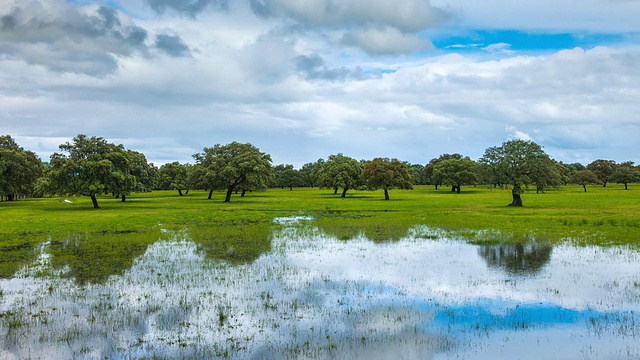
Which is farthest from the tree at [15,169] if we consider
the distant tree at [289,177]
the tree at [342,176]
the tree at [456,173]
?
the distant tree at [289,177]

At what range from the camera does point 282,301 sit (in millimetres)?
16391

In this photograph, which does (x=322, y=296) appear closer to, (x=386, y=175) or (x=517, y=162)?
(x=517, y=162)

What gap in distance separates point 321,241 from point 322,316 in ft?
56.4

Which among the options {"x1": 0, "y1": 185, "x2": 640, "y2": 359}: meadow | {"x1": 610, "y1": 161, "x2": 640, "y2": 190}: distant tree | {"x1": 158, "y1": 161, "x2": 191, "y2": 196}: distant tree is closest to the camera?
{"x1": 0, "y1": 185, "x2": 640, "y2": 359}: meadow

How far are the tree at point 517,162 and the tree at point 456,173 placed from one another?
58.5m

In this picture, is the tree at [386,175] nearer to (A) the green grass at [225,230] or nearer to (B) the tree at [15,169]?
(A) the green grass at [225,230]

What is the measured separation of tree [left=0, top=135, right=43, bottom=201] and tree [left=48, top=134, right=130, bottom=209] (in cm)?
1715

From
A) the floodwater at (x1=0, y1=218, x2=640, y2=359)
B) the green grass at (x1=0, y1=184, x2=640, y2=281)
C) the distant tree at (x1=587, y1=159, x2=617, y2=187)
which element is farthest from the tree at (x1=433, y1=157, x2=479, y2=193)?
the floodwater at (x1=0, y1=218, x2=640, y2=359)

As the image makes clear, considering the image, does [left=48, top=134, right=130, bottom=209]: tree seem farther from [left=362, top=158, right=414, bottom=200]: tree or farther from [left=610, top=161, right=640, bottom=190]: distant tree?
[left=610, top=161, right=640, bottom=190]: distant tree

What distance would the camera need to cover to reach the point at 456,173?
4811 inches

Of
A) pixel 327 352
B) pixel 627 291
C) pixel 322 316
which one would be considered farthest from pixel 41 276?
pixel 627 291

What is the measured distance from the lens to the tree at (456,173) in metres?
122

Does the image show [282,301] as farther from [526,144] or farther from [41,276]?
[526,144]

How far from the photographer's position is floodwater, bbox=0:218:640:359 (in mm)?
12023
